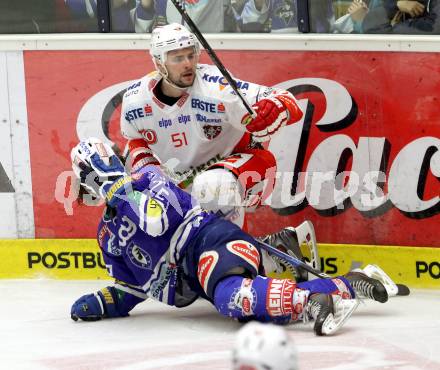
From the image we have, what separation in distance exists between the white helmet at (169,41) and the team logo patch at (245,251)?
93 cm

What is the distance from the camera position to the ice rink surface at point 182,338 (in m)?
3.82

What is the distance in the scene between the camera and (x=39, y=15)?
5.54 metres

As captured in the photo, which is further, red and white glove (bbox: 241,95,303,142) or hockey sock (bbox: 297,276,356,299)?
red and white glove (bbox: 241,95,303,142)

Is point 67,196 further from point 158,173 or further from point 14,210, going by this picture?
point 158,173

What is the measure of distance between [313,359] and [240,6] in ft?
6.80

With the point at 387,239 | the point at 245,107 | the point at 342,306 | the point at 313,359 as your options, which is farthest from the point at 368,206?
the point at 313,359

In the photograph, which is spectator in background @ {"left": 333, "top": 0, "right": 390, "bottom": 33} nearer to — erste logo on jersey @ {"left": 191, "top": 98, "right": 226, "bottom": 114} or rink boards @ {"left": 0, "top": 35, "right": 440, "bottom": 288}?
rink boards @ {"left": 0, "top": 35, "right": 440, "bottom": 288}

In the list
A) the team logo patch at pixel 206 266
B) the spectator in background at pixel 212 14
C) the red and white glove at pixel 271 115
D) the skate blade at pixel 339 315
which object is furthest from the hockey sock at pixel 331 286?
the spectator in background at pixel 212 14

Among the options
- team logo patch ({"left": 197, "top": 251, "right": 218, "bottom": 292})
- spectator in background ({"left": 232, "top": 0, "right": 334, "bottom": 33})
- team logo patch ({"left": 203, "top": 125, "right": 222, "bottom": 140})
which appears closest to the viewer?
team logo patch ({"left": 197, "top": 251, "right": 218, "bottom": 292})

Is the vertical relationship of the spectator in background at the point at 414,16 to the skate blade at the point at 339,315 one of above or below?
above

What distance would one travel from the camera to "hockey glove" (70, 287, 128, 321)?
15.0 ft

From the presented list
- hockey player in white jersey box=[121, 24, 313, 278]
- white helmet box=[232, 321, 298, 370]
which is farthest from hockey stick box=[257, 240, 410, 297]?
white helmet box=[232, 321, 298, 370]

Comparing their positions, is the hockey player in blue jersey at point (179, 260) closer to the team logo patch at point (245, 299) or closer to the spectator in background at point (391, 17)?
the team logo patch at point (245, 299)

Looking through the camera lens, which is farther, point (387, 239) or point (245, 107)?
point (387, 239)
